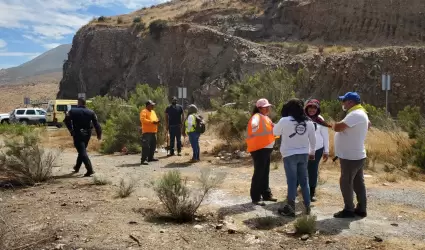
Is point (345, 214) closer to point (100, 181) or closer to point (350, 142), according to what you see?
point (350, 142)

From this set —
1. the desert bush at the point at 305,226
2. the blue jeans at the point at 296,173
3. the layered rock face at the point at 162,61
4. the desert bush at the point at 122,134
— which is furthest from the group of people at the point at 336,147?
the layered rock face at the point at 162,61

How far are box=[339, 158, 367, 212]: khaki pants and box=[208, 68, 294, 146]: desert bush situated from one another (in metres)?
6.90

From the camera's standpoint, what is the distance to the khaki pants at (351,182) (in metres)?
6.14

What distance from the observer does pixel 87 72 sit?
51.6m

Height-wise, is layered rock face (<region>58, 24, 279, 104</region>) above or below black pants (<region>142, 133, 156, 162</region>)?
above

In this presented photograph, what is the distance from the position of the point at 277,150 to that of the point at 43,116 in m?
27.3

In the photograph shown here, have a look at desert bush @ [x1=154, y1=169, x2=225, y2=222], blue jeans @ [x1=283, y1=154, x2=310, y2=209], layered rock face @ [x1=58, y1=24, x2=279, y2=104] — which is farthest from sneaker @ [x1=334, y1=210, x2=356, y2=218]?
layered rock face @ [x1=58, y1=24, x2=279, y2=104]

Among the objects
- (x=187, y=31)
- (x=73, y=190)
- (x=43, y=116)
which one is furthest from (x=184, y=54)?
(x=73, y=190)

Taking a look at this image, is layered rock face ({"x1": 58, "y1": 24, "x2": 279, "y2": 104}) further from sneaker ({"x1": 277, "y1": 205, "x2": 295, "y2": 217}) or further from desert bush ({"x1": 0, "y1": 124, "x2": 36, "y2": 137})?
sneaker ({"x1": 277, "y1": 205, "x2": 295, "y2": 217})

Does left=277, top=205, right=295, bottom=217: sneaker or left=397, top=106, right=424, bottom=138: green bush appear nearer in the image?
left=277, top=205, right=295, bottom=217: sneaker

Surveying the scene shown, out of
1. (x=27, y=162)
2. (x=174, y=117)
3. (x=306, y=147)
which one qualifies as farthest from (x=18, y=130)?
(x=306, y=147)

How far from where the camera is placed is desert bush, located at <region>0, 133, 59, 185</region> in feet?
29.1

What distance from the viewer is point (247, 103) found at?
15.1 m

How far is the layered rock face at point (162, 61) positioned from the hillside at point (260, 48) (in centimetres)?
10
